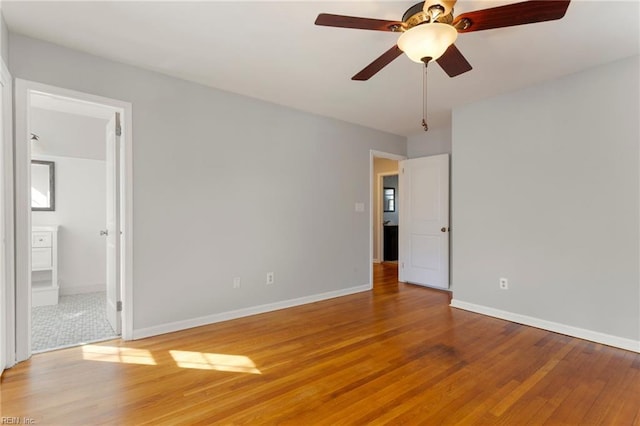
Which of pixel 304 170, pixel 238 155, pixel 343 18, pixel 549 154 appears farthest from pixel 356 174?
pixel 343 18

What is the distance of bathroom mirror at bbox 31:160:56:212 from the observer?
4.23 metres

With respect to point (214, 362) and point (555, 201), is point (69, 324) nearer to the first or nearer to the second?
point (214, 362)

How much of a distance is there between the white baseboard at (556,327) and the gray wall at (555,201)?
0.04 m

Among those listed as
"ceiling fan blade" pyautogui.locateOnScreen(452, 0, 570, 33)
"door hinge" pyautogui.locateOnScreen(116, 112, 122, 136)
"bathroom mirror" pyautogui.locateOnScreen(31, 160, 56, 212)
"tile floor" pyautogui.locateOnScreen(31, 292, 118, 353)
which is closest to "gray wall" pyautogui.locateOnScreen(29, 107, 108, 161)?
"bathroom mirror" pyautogui.locateOnScreen(31, 160, 56, 212)

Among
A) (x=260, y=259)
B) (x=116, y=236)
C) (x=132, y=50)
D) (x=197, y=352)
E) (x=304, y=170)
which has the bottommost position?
(x=197, y=352)

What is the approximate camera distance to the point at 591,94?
2.87m

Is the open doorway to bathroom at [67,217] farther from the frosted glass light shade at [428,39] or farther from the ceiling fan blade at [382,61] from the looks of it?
the frosted glass light shade at [428,39]

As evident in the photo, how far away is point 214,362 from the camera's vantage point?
7.91 feet

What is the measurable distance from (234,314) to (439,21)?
3.19 meters

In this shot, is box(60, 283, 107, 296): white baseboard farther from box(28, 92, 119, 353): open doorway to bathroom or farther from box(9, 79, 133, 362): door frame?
box(9, 79, 133, 362): door frame

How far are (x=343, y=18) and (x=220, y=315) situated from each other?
2.94m

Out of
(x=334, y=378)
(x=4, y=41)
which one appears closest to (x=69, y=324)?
(x=4, y=41)

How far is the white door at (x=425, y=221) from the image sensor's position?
4625 mm

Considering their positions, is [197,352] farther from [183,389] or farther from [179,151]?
[179,151]
